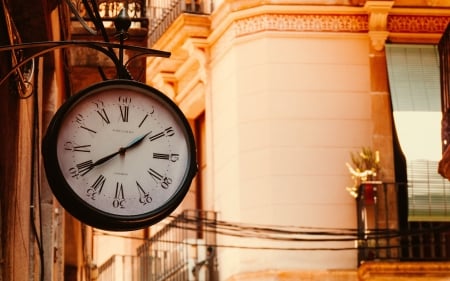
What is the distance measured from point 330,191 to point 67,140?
16.4 m

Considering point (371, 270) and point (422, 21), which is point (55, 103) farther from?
point (422, 21)

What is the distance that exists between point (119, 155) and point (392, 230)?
16004mm

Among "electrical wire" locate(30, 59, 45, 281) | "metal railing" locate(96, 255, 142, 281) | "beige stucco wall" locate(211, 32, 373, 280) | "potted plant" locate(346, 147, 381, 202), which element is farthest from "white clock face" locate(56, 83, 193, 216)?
"metal railing" locate(96, 255, 142, 281)

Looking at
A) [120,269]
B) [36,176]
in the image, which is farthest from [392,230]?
[36,176]

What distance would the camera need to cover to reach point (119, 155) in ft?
24.0

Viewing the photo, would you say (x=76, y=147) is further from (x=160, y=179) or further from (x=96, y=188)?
(x=160, y=179)

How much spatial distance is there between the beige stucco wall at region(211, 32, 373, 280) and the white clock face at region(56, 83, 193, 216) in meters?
15.9

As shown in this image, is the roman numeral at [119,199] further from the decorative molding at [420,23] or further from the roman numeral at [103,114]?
the decorative molding at [420,23]

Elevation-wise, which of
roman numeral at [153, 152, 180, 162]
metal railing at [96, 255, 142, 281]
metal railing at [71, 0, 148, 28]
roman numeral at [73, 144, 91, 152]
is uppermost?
metal railing at [71, 0, 148, 28]

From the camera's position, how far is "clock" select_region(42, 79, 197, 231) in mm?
7184

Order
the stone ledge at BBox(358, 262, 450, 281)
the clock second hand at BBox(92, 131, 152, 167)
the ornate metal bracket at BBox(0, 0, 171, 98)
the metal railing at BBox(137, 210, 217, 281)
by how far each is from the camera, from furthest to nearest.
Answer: the metal railing at BBox(137, 210, 217, 281)
the stone ledge at BBox(358, 262, 450, 281)
the clock second hand at BBox(92, 131, 152, 167)
the ornate metal bracket at BBox(0, 0, 171, 98)

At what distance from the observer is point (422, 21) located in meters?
24.4

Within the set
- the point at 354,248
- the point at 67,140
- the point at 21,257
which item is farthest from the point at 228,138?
the point at 67,140

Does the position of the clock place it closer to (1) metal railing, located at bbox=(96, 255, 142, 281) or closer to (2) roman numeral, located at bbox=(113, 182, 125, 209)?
(2) roman numeral, located at bbox=(113, 182, 125, 209)
